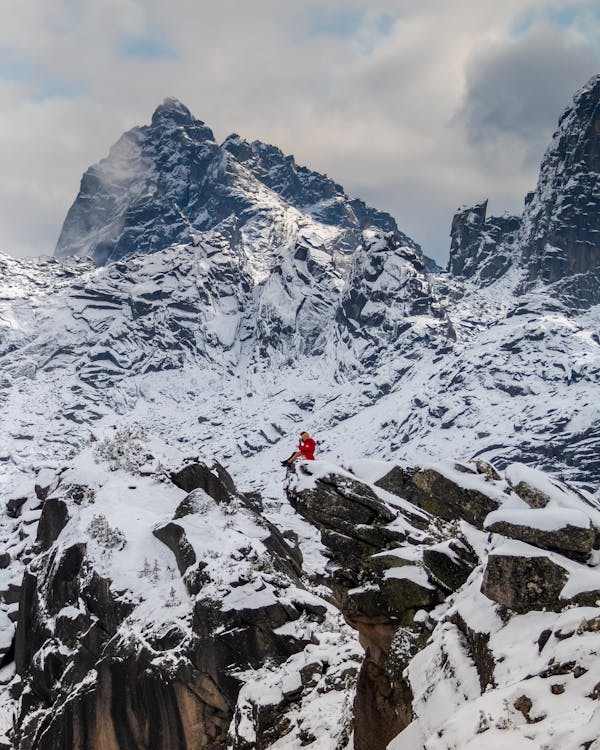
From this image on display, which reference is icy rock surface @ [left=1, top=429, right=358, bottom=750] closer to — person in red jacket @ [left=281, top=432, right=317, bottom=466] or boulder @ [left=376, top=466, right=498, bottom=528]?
person in red jacket @ [left=281, top=432, right=317, bottom=466]

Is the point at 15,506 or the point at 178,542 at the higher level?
the point at 15,506

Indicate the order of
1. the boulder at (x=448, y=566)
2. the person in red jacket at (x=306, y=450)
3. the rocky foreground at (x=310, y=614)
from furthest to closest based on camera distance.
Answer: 1. the person in red jacket at (x=306, y=450)
2. the boulder at (x=448, y=566)
3. the rocky foreground at (x=310, y=614)

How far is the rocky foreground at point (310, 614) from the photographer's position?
40.9ft

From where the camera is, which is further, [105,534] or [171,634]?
[105,534]

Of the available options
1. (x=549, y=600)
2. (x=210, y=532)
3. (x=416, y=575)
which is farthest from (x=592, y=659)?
(x=210, y=532)

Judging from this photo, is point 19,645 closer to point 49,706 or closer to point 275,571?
point 49,706

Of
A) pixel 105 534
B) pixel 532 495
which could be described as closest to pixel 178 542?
pixel 105 534

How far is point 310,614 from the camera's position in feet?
80.9

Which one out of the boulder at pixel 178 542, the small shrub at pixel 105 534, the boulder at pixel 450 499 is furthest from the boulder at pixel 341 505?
the small shrub at pixel 105 534

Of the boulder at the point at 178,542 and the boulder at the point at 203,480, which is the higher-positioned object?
the boulder at the point at 203,480

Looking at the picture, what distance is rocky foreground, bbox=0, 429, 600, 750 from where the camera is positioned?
12.5 m

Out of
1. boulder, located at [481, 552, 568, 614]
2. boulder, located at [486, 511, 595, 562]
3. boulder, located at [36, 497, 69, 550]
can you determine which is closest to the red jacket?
boulder, located at [486, 511, 595, 562]

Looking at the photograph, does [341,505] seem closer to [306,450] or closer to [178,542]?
[306,450]

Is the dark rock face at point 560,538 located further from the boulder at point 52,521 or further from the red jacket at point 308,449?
the boulder at point 52,521
